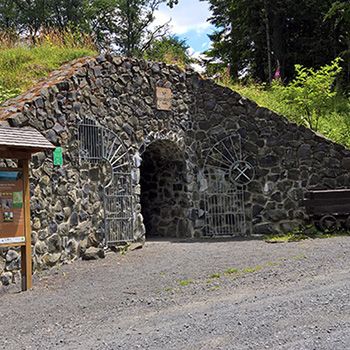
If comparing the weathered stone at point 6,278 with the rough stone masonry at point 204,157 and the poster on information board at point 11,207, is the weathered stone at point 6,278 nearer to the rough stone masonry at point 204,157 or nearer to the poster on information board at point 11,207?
the poster on information board at point 11,207

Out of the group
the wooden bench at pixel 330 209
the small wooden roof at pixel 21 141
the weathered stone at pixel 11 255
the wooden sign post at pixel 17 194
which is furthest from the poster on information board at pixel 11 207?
the wooden bench at pixel 330 209

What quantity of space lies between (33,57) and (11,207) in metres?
7.40

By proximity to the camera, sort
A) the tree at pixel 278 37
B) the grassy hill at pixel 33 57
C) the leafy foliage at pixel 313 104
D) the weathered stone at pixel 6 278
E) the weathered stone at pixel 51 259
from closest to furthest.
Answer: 1. the weathered stone at pixel 6 278
2. the weathered stone at pixel 51 259
3. the grassy hill at pixel 33 57
4. the leafy foliage at pixel 313 104
5. the tree at pixel 278 37

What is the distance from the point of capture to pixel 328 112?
52.1 feet

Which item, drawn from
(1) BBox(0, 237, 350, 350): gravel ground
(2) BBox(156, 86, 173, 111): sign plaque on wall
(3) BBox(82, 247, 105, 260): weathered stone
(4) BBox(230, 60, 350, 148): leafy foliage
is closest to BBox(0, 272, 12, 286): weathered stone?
(1) BBox(0, 237, 350, 350): gravel ground

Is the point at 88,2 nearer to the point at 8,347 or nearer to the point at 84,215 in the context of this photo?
the point at 84,215

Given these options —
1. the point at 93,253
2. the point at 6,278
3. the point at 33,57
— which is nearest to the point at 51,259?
the point at 93,253

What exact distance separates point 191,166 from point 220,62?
48.7 feet

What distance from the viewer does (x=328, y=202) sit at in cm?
1135

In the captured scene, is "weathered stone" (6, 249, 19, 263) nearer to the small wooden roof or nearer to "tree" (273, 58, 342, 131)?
the small wooden roof

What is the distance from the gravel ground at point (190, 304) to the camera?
442cm

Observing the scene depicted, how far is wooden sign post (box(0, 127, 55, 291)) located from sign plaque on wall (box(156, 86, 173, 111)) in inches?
192

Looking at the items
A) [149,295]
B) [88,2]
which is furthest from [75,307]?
[88,2]

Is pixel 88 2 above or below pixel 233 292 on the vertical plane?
above
